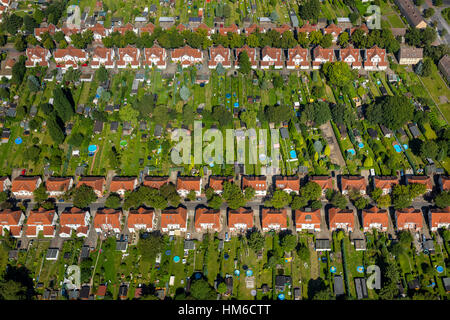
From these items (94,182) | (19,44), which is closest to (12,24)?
(19,44)

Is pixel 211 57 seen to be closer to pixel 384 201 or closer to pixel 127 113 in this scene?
pixel 127 113

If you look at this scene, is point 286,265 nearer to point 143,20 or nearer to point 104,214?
point 104,214

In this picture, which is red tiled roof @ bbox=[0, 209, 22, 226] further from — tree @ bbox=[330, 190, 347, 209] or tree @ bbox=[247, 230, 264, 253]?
tree @ bbox=[330, 190, 347, 209]

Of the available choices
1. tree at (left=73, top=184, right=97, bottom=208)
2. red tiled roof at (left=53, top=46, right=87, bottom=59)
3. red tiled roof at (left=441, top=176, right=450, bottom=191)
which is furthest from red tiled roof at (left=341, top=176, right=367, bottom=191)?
red tiled roof at (left=53, top=46, right=87, bottom=59)

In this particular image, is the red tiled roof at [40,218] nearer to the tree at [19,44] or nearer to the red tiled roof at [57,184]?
the red tiled roof at [57,184]

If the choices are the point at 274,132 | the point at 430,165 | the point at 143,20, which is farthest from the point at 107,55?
the point at 430,165

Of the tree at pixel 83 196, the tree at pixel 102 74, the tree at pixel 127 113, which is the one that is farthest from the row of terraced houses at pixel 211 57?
the tree at pixel 83 196
